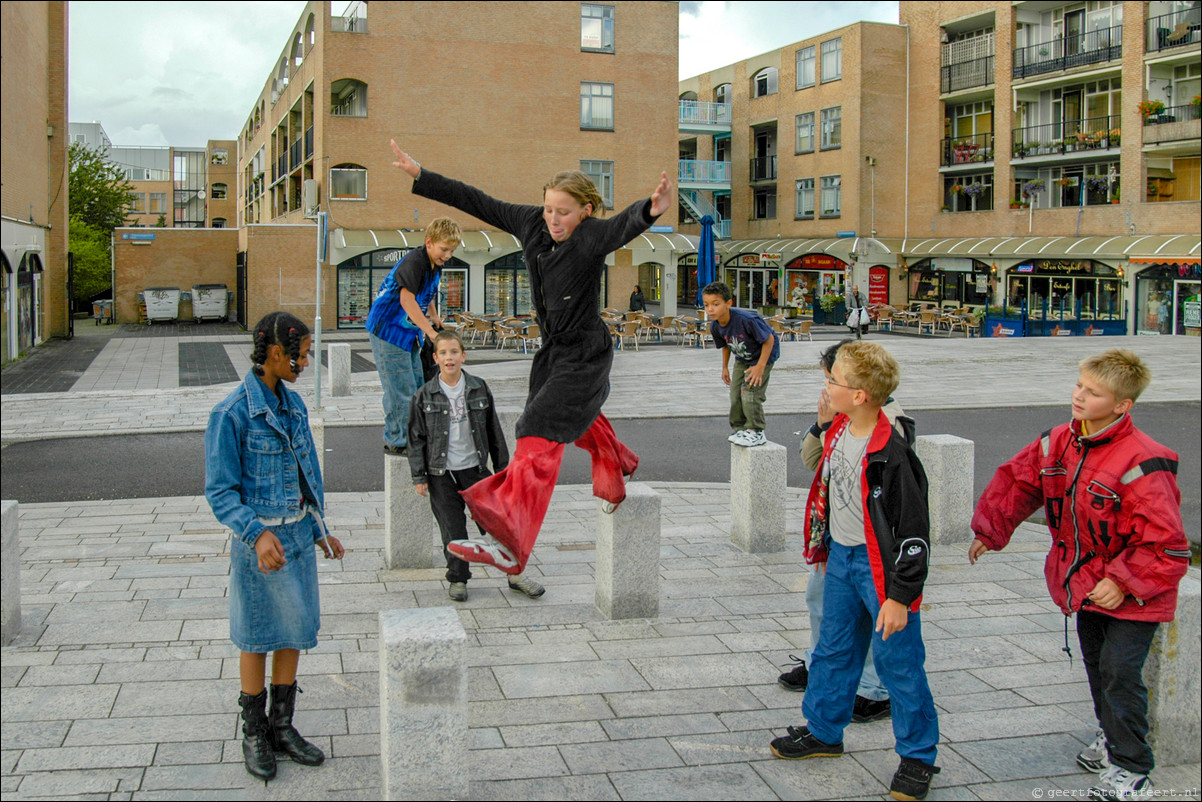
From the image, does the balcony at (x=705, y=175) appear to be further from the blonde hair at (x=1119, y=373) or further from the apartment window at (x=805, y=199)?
the blonde hair at (x=1119, y=373)

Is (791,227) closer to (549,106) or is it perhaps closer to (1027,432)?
(549,106)

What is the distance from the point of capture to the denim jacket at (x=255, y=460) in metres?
3.92

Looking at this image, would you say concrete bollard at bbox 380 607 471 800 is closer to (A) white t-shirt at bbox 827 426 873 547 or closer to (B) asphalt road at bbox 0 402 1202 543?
(A) white t-shirt at bbox 827 426 873 547

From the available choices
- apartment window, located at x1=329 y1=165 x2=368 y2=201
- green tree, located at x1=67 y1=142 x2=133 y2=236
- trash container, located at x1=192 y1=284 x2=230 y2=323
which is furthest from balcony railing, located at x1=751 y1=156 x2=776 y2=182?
green tree, located at x1=67 y1=142 x2=133 y2=236

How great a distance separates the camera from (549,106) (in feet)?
132

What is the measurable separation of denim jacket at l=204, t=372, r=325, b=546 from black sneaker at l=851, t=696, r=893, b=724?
8.54 feet

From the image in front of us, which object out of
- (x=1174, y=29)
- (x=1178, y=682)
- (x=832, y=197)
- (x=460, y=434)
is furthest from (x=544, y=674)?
(x=832, y=197)

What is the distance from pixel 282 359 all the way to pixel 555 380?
53.5 inches

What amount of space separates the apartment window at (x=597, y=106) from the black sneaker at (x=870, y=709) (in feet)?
125

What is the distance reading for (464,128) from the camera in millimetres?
39062

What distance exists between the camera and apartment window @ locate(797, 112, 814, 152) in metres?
50.6

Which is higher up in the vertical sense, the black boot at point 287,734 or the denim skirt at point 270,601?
the denim skirt at point 270,601

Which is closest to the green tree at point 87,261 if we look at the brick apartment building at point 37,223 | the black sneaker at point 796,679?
the brick apartment building at point 37,223

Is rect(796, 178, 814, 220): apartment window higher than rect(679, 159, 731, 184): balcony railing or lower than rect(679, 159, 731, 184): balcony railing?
lower
